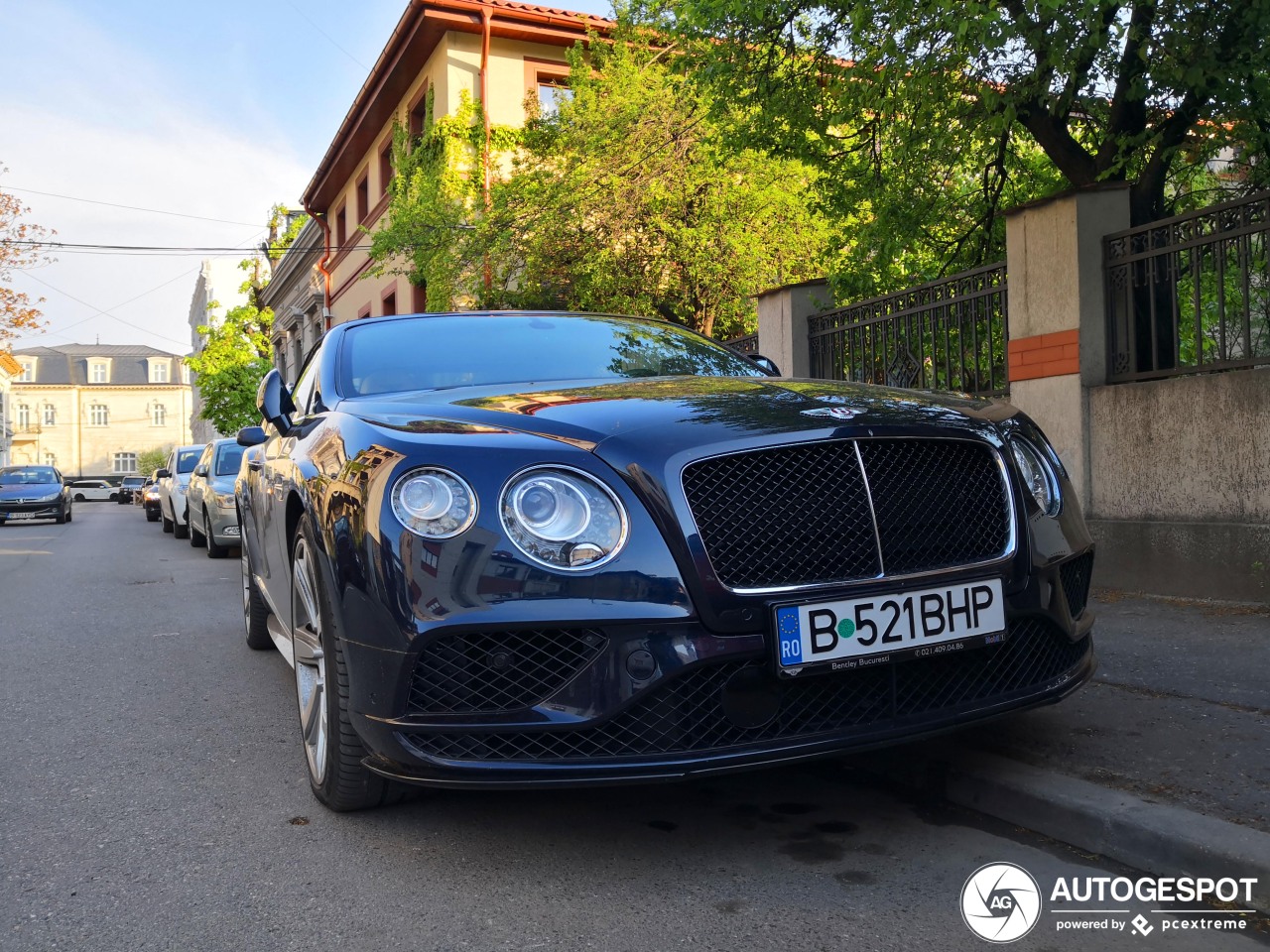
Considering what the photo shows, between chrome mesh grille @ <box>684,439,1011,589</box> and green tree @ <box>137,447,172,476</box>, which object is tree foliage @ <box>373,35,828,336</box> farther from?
green tree @ <box>137,447,172,476</box>

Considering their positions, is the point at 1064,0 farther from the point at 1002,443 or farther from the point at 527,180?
the point at 527,180

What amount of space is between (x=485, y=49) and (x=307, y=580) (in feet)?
55.5

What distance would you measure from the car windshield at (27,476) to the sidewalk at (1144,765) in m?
28.9

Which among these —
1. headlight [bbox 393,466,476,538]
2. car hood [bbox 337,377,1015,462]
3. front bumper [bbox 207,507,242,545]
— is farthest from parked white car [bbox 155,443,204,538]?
headlight [bbox 393,466,476,538]

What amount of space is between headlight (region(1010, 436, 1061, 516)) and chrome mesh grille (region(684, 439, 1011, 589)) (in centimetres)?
17

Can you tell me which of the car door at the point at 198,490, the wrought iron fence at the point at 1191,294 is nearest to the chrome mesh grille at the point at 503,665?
the wrought iron fence at the point at 1191,294

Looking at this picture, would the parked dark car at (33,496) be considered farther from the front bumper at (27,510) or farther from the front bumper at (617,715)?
the front bumper at (617,715)

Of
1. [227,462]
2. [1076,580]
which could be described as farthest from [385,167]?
[1076,580]

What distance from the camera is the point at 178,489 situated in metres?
18.1

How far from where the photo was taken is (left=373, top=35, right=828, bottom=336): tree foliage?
14.3 metres

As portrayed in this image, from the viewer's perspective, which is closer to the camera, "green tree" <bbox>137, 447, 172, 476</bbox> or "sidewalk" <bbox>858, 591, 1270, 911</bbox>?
"sidewalk" <bbox>858, 591, 1270, 911</bbox>

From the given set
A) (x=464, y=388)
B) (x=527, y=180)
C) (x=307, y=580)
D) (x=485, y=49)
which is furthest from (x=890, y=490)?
(x=485, y=49)

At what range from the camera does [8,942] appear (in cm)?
250

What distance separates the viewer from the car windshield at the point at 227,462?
44.3 ft
